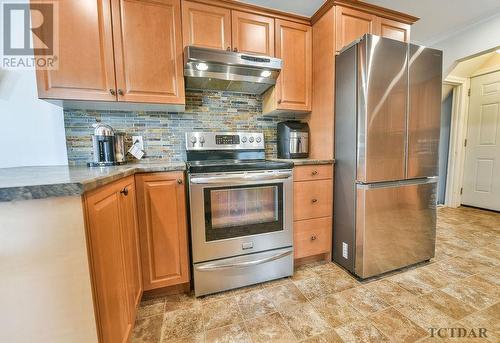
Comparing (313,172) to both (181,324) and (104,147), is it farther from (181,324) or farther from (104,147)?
(104,147)

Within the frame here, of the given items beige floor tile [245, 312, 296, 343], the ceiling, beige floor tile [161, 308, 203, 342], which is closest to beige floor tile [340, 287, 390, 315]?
beige floor tile [245, 312, 296, 343]

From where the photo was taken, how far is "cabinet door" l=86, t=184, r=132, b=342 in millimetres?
736

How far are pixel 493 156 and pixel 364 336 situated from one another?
12.4 feet

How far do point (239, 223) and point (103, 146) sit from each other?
1107 mm

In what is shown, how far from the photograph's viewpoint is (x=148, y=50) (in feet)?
4.99

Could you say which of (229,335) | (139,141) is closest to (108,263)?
(229,335)

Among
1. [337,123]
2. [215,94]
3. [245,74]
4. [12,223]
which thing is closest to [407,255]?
[337,123]

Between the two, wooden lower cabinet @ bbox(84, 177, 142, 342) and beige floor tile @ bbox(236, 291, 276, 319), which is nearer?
wooden lower cabinet @ bbox(84, 177, 142, 342)

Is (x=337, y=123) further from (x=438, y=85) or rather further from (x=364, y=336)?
(x=364, y=336)

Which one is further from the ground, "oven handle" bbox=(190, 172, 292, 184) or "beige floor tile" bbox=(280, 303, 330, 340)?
"oven handle" bbox=(190, 172, 292, 184)

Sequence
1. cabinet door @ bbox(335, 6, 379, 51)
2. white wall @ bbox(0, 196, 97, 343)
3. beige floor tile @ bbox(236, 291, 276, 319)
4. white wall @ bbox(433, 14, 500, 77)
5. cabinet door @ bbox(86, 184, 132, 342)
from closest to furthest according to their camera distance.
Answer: white wall @ bbox(0, 196, 97, 343) → cabinet door @ bbox(86, 184, 132, 342) → beige floor tile @ bbox(236, 291, 276, 319) → cabinet door @ bbox(335, 6, 379, 51) → white wall @ bbox(433, 14, 500, 77)

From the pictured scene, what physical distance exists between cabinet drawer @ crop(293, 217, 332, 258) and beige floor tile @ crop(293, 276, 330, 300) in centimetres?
20

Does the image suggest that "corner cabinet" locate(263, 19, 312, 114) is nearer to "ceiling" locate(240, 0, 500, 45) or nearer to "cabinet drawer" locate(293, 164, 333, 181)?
"ceiling" locate(240, 0, 500, 45)

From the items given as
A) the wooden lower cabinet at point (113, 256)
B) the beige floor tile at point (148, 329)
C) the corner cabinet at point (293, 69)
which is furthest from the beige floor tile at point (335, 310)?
the corner cabinet at point (293, 69)
